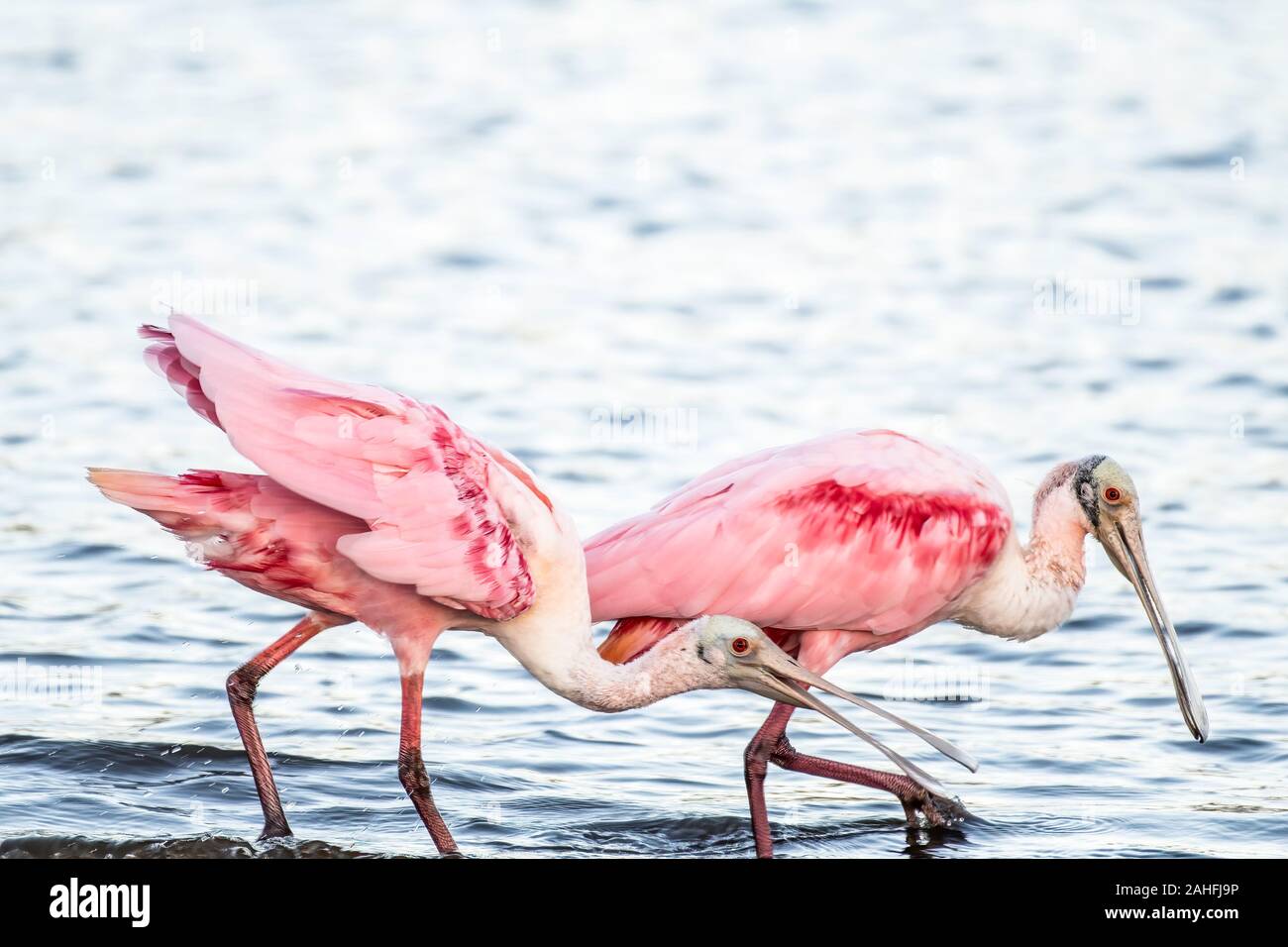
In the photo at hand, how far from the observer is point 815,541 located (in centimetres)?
895

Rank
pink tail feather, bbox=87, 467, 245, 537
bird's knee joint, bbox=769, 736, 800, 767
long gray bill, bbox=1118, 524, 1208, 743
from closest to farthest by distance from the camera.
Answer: pink tail feather, bbox=87, 467, 245, 537 → bird's knee joint, bbox=769, 736, 800, 767 → long gray bill, bbox=1118, 524, 1208, 743

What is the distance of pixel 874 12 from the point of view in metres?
25.5

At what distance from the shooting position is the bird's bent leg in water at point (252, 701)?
8.73 m

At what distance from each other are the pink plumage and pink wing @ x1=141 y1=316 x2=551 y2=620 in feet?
2.19

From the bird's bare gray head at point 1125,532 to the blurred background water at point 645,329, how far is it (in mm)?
476

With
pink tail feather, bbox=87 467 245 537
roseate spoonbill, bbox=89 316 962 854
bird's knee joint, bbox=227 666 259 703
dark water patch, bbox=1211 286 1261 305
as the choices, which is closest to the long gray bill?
roseate spoonbill, bbox=89 316 962 854

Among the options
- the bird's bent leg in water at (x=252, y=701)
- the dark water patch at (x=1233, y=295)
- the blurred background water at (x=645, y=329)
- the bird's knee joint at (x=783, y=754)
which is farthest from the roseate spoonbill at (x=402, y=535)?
the dark water patch at (x=1233, y=295)

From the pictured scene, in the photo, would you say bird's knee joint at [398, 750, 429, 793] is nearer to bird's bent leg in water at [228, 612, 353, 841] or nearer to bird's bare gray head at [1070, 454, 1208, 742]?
bird's bent leg in water at [228, 612, 353, 841]

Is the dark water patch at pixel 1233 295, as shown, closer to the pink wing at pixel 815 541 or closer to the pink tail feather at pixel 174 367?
the pink wing at pixel 815 541

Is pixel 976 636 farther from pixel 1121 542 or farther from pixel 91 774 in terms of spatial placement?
pixel 91 774

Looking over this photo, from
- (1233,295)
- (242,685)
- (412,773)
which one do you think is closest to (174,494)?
(242,685)

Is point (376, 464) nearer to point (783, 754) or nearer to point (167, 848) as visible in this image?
point (167, 848)

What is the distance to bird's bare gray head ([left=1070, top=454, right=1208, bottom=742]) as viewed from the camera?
9453 mm
